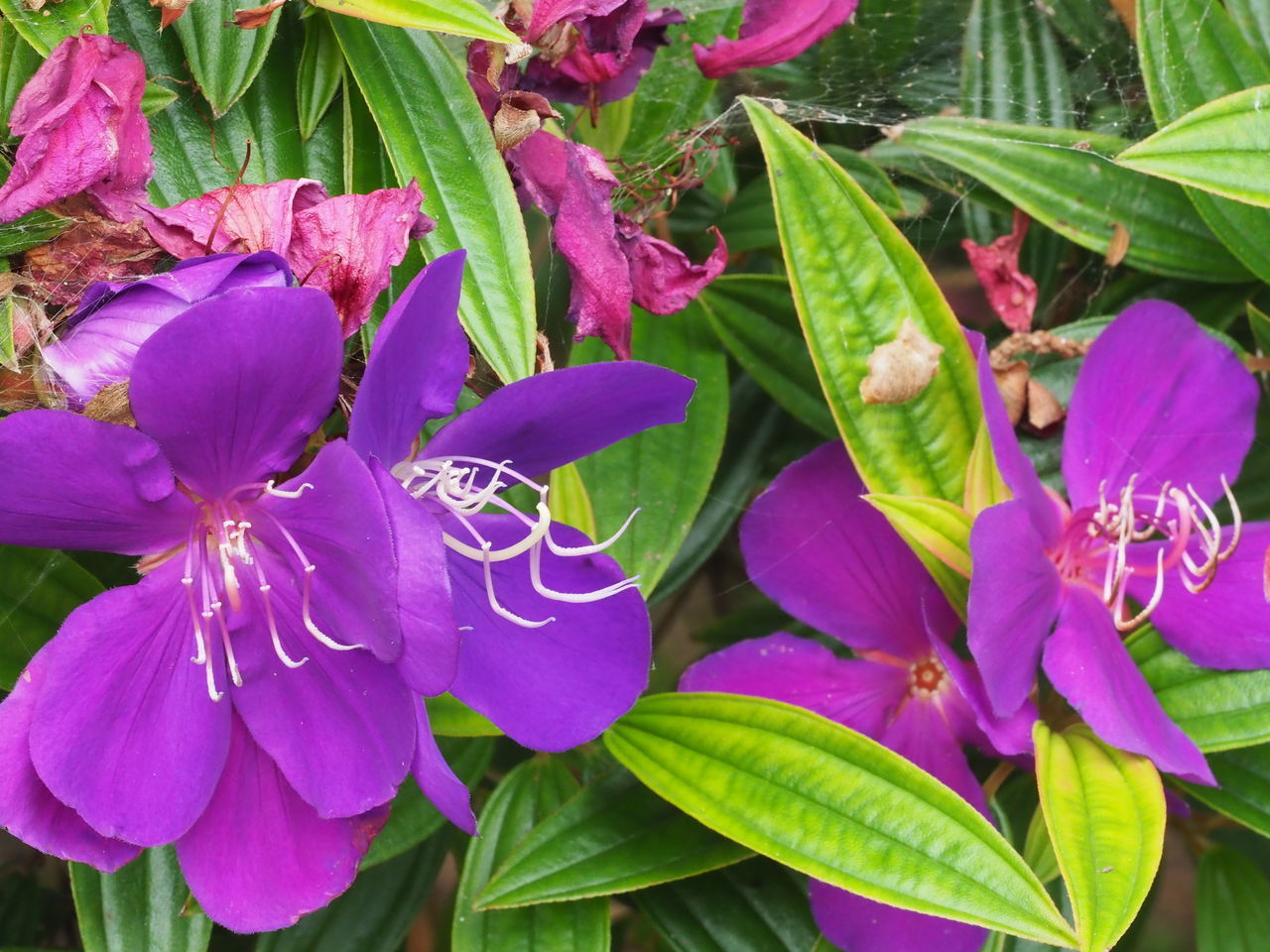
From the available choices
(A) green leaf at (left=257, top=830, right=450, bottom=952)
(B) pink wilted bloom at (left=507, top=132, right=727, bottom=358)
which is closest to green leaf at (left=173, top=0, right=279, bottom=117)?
(B) pink wilted bloom at (left=507, top=132, right=727, bottom=358)

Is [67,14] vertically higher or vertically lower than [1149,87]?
higher

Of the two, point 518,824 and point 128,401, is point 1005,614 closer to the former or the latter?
point 518,824

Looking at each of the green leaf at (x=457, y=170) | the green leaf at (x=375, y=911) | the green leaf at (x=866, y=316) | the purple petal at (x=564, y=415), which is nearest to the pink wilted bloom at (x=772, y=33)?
the green leaf at (x=866, y=316)

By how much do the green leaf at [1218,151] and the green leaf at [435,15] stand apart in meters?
0.33

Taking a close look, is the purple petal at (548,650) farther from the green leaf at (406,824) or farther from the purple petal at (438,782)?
the green leaf at (406,824)

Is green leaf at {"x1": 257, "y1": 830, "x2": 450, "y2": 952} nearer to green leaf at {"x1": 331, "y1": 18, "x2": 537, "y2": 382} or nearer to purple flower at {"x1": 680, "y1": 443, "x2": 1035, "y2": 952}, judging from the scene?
purple flower at {"x1": 680, "y1": 443, "x2": 1035, "y2": 952}

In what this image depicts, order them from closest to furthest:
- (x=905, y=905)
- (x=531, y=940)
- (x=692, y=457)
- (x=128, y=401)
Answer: (x=128, y=401) → (x=905, y=905) → (x=531, y=940) → (x=692, y=457)

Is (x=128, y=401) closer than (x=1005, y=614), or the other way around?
(x=128, y=401)

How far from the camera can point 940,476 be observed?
2.42ft

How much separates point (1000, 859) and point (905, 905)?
5cm

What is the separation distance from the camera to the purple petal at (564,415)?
0.52 metres

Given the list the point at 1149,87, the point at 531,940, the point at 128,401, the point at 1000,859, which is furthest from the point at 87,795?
the point at 1149,87

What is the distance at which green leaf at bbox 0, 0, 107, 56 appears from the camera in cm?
58

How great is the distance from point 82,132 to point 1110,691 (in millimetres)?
582
